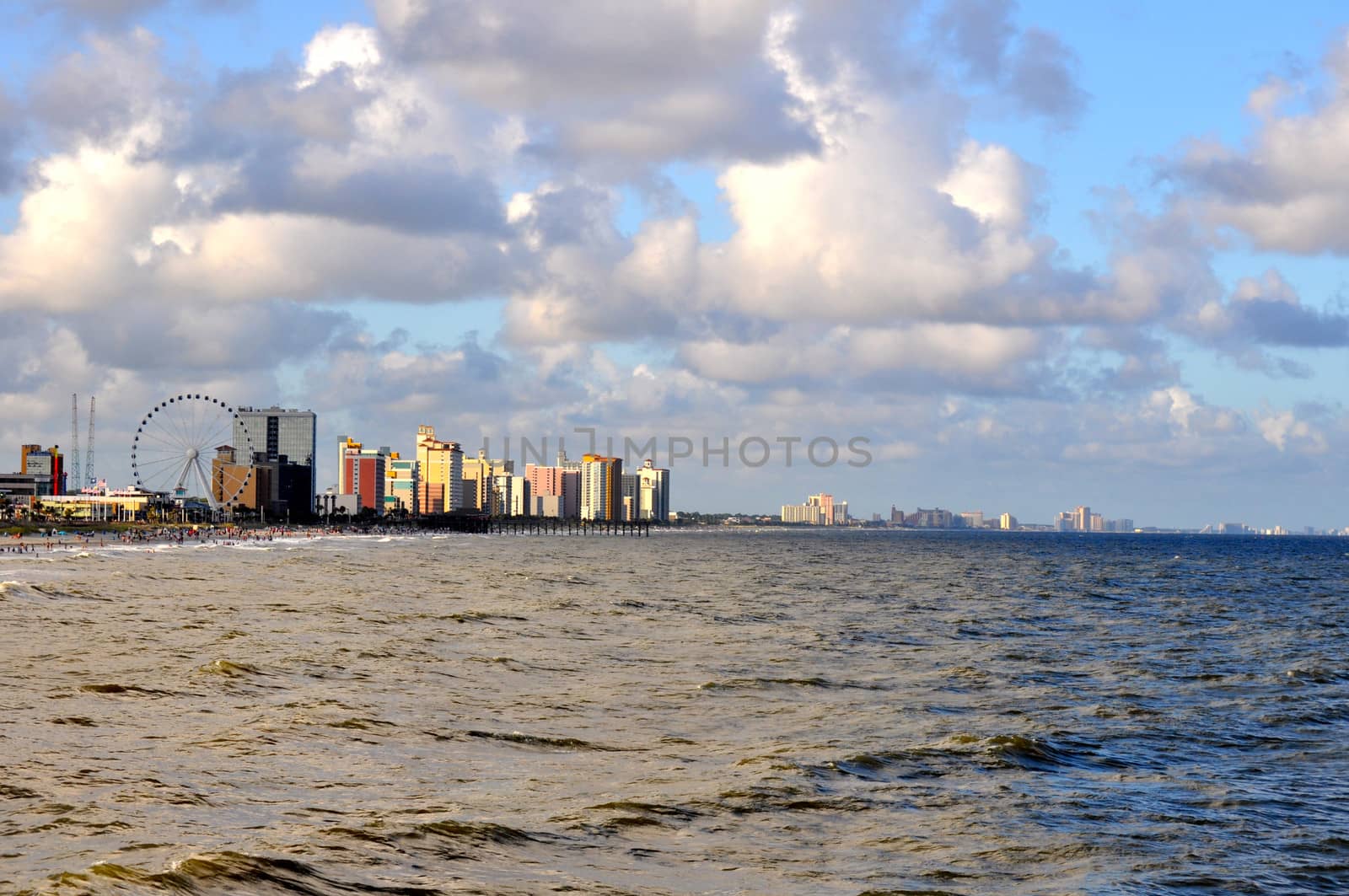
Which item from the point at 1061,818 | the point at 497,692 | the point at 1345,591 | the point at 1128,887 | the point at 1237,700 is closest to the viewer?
the point at 1128,887

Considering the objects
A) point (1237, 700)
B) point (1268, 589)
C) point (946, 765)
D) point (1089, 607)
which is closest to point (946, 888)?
point (946, 765)

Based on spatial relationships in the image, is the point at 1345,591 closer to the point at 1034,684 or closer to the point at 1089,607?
the point at 1089,607

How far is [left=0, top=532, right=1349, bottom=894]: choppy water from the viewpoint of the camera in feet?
61.3

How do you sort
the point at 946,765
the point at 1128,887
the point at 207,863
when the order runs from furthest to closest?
the point at 946,765 < the point at 1128,887 < the point at 207,863

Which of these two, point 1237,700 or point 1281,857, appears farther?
point 1237,700

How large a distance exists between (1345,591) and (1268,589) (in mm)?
7058

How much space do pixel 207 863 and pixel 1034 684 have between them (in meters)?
31.2

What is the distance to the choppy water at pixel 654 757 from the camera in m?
18.7

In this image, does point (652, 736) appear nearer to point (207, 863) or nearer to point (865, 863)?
point (865, 863)

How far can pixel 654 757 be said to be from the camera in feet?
89.7

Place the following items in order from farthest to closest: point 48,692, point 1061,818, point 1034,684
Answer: point 1034,684 → point 48,692 → point 1061,818

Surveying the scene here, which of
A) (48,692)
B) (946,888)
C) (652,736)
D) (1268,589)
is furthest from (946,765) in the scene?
(1268,589)

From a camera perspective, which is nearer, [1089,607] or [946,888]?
[946,888]

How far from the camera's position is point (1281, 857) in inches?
798
